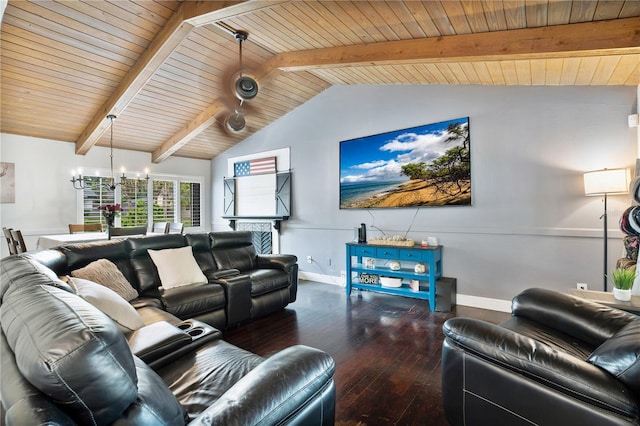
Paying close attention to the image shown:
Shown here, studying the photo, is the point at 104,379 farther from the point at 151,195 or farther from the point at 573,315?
the point at 151,195

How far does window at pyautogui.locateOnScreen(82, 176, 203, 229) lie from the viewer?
588 cm

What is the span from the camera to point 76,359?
0.72 meters

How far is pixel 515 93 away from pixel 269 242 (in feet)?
15.7

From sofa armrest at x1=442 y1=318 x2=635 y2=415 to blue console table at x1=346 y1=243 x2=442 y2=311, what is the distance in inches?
90.5

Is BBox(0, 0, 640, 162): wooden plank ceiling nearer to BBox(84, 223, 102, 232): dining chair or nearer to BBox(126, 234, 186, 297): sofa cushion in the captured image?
BBox(84, 223, 102, 232): dining chair

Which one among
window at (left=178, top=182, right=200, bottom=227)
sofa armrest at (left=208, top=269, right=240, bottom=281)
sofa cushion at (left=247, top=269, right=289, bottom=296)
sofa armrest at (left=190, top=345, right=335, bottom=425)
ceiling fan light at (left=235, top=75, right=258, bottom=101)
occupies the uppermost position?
ceiling fan light at (left=235, top=75, right=258, bottom=101)

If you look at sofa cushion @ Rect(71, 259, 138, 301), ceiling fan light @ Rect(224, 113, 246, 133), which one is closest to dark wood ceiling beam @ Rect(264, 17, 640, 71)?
ceiling fan light @ Rect(224, 113, 246, 133)

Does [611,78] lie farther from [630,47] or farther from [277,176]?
[277,176]

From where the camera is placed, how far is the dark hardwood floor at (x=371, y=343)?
6.52ft

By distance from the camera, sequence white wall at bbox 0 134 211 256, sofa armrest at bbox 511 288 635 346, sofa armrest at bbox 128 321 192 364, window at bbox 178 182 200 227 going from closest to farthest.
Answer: sofa armrest at bbox 128 321 192 364 < sofa armrest at bbox 511 288 635 346 < white wall at bbox 0 134 211 256 < window at bbox 178 182 200 227

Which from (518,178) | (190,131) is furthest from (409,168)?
(190,131)

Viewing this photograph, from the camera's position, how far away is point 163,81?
4.58 metres

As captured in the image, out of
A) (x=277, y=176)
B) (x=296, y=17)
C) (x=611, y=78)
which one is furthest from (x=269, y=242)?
(x=611, y=78)

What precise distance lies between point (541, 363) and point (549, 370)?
0.04 metres
